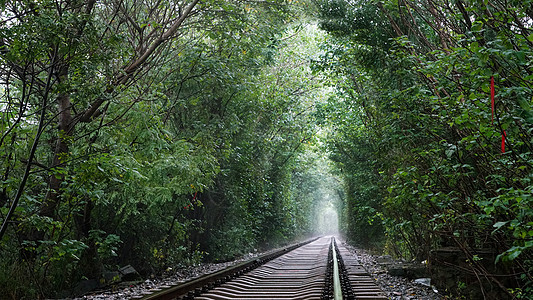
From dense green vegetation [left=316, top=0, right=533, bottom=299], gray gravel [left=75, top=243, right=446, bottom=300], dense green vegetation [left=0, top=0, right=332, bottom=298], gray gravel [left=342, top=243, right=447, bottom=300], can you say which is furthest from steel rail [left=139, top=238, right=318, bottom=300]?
dense green vegetation [left=316, top=0, right=533, bottom=299]

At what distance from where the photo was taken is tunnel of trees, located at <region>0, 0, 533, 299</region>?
363 centimetres

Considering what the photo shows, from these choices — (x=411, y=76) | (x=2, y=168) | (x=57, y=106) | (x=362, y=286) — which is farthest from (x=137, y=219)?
(x=411, y=76)

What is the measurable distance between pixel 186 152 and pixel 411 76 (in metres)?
4.61

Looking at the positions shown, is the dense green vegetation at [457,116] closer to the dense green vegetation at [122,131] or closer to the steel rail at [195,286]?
the dense green vegetation at [122,131]

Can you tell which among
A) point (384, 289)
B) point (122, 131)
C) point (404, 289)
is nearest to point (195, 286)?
point (122, 131)

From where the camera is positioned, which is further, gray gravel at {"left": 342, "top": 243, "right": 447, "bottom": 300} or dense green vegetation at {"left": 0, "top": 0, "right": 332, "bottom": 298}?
gray gravel at {"left": 342, "top": 243, "right": 447, "bottom": 300}

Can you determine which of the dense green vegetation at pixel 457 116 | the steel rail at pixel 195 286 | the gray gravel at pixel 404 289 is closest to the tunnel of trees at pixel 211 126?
the dense green vegetation at pixel 457 116

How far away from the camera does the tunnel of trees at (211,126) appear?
363 centimetres

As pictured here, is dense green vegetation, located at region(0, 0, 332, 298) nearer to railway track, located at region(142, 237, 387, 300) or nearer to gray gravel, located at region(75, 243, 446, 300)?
gray gravel, located at region(75, 243, 446, 300)

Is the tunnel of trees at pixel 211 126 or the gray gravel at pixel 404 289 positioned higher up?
the tunnel of trees at pixel 211 126

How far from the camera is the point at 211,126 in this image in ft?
35.0

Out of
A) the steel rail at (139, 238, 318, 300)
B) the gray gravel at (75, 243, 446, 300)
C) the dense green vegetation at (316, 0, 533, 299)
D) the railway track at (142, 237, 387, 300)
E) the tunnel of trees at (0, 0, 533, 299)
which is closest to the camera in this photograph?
the dense green vegetation at (316, 0, 533, 299)

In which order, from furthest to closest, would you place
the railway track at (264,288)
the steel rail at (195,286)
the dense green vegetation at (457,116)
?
the railway track at (264,288)
the steel rail at (195,286)
the dense green vegetation at (457,116)

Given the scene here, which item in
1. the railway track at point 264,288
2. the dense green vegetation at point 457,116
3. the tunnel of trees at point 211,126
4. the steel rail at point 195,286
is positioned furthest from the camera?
the railway track at point 264,288
